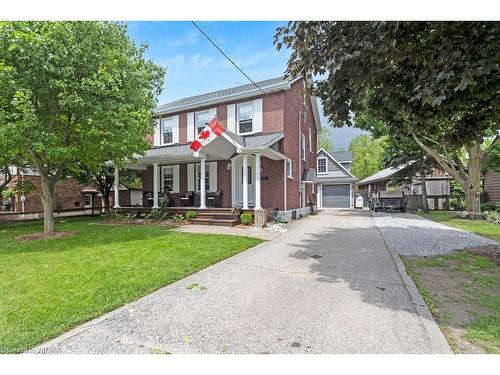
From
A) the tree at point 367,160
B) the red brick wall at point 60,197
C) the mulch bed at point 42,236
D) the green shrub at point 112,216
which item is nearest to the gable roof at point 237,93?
the green shrub at point 112,216

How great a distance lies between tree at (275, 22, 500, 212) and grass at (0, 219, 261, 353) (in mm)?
4365

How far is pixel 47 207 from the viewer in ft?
32.9

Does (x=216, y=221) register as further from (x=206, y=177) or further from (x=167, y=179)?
(x=167, y=179)

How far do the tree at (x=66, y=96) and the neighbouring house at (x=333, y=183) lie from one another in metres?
21.9

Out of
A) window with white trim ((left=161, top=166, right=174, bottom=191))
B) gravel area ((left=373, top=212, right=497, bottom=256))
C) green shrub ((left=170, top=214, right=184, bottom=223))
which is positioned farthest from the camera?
window with white trim ((left=161, top=166, right=174, bottom=191))

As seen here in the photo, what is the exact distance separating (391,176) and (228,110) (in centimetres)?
1554

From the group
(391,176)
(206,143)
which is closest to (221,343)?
(206,143)

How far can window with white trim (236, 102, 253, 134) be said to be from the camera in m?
14.3

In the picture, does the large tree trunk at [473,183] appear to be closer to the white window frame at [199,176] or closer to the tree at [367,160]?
the white window frame at [199,176]

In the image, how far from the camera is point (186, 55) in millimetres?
7625

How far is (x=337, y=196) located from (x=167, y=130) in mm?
19244

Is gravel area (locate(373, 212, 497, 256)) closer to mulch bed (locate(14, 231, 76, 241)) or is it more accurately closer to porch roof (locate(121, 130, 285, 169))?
porch roof (locate(121, 130, 285, 169))

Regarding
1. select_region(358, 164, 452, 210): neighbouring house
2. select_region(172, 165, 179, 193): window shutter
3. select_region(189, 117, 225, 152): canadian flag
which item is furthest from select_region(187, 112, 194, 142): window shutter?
select_region(358, 164, 452, 210): neighbouring house
